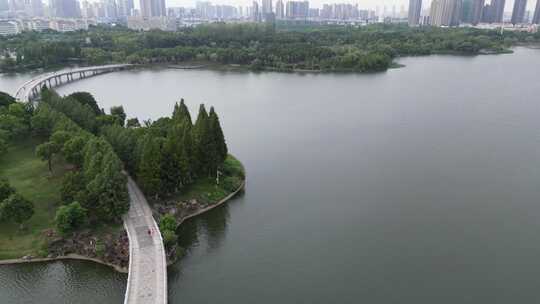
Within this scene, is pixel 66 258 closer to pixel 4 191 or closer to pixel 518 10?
pixel 4 191

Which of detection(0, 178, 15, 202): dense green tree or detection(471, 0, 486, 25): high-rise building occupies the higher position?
detection(471, 0, 486, 25): high-rise building

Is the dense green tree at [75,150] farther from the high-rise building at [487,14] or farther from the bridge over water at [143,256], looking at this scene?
the high-rise building at [487,14]

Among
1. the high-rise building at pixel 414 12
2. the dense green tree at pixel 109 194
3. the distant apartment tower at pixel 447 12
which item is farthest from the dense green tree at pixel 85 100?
the high-rise building at pixel 414 12

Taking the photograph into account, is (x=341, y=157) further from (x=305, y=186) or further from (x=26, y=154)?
(x=26, y=154)

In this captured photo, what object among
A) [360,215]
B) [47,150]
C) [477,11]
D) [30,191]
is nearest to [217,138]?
[360,215]

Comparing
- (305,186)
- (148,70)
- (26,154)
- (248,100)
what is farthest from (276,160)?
(148,70)

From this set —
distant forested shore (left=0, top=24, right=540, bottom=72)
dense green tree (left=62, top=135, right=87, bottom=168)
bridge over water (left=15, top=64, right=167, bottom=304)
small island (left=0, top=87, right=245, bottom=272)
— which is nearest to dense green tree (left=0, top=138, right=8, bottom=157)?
small island (left=0, top=87, right=245, bottom=272)

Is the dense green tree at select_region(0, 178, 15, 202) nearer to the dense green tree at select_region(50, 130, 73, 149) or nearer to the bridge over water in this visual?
the dense green tree at select_region(50, 130, 73, 149)
